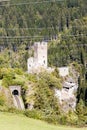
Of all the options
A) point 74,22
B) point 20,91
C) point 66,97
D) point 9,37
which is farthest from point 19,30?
point 20,91

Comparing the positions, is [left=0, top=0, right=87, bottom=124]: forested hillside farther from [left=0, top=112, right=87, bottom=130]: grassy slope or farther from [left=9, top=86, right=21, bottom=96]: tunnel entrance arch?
[left=0, top=112, right=87, bottom=130]: grassy slope

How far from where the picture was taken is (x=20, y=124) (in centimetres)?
793

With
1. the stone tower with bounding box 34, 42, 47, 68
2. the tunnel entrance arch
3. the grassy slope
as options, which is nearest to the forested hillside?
the stone tower with bounding box 34, 42, 47, 68

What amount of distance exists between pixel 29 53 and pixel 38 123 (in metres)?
39.1

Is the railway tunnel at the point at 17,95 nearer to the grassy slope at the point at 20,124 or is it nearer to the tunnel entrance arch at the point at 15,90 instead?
the tunnel entrance arch at the point at 15,90

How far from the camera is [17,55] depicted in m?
49.5

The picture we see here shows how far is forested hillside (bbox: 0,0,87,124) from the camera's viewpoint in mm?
46344

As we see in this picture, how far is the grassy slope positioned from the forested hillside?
33536mm

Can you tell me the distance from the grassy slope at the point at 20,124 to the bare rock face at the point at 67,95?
1004 cm

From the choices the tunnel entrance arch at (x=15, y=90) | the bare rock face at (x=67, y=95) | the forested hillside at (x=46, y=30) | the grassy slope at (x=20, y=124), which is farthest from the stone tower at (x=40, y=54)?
the grassy slope at (x=20, y=124)

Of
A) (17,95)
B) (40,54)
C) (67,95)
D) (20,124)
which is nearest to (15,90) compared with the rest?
(17,95)

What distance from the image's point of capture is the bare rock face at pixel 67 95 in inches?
762

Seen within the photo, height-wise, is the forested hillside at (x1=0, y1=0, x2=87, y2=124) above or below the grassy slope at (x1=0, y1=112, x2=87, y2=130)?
below

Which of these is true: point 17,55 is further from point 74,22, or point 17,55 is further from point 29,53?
point 74,22
